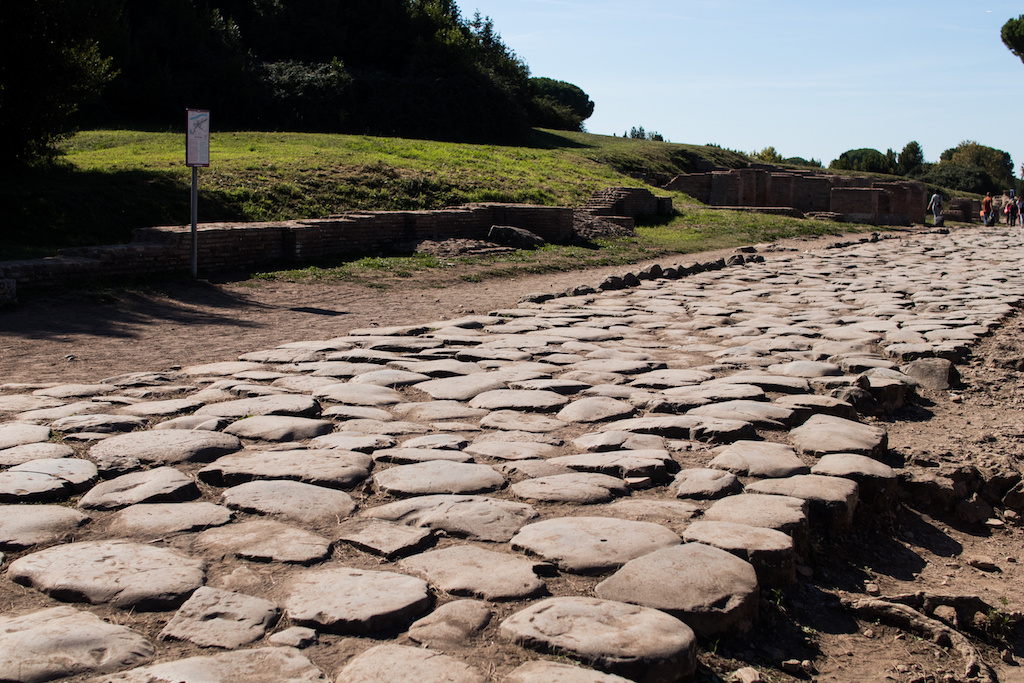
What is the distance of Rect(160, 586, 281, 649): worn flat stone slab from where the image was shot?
176 centimetres

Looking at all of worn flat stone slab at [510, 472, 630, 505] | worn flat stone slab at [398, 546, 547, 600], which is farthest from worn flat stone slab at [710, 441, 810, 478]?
worn flat stone slab at [398, 546, 547, 600]

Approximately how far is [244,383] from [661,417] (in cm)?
217

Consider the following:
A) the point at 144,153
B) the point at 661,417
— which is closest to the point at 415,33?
the point at 144,153

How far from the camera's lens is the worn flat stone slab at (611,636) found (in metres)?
1.71

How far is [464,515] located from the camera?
8.08 ft

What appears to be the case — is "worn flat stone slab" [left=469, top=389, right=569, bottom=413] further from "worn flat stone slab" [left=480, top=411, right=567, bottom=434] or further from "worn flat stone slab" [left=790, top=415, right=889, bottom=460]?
"worn flat stone slab" [left=790, top=415, right=889, bottom=460]

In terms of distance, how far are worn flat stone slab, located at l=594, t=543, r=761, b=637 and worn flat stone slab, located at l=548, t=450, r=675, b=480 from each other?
0.70m

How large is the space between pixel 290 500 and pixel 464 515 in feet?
1.83

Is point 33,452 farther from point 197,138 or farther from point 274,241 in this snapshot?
point 274,241

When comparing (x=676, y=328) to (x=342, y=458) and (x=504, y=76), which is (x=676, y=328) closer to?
(x=342, y=458)

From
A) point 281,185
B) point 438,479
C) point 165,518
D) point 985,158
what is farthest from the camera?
point 985,158

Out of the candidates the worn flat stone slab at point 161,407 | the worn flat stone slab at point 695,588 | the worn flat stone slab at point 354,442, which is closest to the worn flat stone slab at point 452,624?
the worn flat stone slab at point 695,588

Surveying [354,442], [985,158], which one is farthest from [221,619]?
[985,158]

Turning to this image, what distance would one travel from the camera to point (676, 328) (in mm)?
6227
